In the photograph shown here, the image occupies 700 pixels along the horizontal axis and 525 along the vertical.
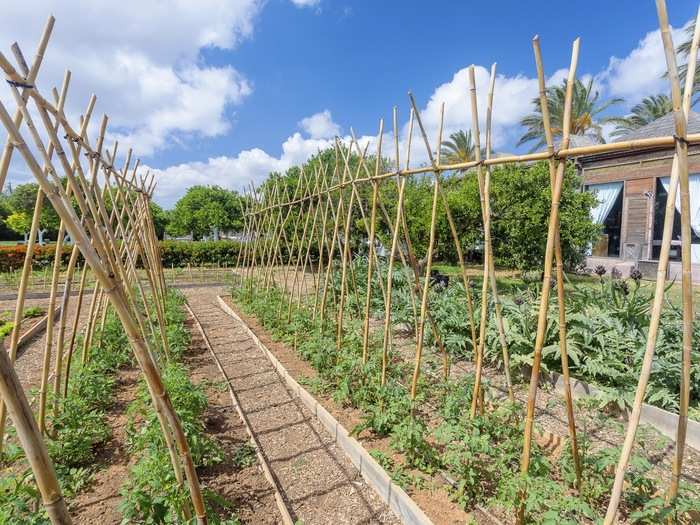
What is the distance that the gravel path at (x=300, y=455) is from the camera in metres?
2.35

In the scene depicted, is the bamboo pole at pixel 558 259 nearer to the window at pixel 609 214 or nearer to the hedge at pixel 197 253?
the window at pixel 609 214

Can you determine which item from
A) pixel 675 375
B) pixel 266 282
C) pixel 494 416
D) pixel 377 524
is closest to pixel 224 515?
pixel 377 524

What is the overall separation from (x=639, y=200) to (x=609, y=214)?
124cm

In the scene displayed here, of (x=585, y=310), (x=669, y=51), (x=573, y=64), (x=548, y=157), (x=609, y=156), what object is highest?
(x=609, y=156)

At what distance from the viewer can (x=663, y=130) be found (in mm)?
11953

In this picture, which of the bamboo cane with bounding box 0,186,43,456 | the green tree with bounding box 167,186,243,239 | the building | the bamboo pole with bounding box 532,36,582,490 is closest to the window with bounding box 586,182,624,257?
the building

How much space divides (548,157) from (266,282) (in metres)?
5.98

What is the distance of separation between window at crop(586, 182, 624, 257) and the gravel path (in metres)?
13.2

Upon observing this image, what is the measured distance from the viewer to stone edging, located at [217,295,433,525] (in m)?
2.19

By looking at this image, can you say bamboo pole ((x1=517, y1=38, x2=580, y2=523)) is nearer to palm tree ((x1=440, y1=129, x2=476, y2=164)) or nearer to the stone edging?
the stone edging

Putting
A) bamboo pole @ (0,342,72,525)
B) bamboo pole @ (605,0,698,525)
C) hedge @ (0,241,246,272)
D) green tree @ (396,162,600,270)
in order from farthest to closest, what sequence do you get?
hedge @ (0,241,246,272), green tree @ (396,162,600,270), bamboo pole @ (605,0,698,525), bamboo pole @ (0,342,72,525)

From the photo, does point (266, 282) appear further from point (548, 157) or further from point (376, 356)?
point (548, 157)

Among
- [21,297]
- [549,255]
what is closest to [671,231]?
[549,255]

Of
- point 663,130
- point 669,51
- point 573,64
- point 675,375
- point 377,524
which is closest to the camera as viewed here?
point 669,51
